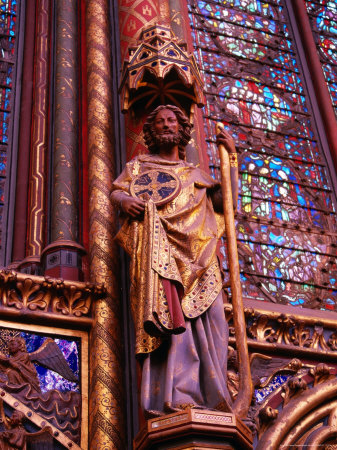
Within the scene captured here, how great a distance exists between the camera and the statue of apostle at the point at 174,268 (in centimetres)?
459

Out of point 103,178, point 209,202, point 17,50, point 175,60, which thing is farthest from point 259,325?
point 17,50

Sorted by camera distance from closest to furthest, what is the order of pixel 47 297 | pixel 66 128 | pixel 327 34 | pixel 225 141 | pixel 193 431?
1. pixel 193 431
2. pixel 47 297
3. pixel 225 141
4. pixel 66 128
5. pixel 327 34

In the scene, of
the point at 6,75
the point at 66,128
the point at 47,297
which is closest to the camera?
the point at 47,297

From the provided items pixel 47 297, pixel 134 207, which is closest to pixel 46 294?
pixel 47 297

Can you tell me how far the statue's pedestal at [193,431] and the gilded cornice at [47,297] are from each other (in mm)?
1215

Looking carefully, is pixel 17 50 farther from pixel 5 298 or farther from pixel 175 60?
pixel 5 298

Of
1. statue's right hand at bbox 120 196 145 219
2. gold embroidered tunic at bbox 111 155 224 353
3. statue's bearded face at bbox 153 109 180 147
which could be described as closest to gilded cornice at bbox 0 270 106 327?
gold embroidered tunic at bbox 111 155 224 353

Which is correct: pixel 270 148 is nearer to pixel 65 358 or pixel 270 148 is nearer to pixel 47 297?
pixel 47 297

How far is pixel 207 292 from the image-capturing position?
5035mm

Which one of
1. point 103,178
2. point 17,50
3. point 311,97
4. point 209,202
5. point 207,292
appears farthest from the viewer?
point 311,97

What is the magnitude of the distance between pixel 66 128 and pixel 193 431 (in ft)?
9.84

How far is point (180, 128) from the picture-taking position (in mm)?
5914

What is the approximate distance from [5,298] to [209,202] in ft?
4.72

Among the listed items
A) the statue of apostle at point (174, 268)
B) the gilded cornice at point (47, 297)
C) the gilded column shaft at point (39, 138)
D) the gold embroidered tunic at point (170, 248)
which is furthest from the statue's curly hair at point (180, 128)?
the gilded cornice at point (47, 297)
